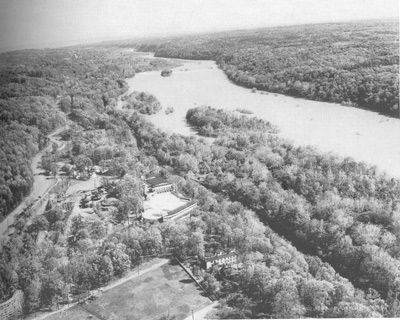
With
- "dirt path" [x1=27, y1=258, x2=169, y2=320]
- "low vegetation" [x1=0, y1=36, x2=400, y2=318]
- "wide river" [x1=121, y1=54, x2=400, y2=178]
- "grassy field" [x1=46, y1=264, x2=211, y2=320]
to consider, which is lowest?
"grassy field" [x1=46, y1=264, x2=211, y2=320]

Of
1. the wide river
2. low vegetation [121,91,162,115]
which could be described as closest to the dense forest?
the wide river

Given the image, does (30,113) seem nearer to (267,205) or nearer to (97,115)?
(97,115)

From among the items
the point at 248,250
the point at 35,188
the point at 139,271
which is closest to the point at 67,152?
the point at 35,188

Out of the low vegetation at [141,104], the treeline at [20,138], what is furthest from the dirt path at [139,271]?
the low vegetation at [141,104]

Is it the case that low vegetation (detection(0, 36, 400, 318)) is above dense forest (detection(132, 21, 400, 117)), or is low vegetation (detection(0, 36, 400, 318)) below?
below

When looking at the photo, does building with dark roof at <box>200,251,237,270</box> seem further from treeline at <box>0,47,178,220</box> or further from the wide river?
treeline at <box>0,47,178,220</box>

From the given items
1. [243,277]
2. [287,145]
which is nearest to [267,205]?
[287,145]
